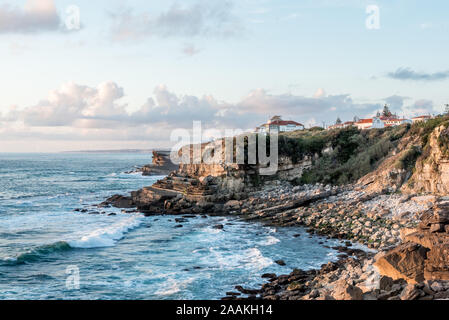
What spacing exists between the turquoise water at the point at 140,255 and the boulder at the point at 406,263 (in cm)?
655

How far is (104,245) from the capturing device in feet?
84.1

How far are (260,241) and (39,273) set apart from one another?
13.9 metres

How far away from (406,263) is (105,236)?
21.6 metres

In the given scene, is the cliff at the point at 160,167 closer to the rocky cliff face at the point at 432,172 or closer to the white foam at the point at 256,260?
the rocky cliff face at the point at 432,172

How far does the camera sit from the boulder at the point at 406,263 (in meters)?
12.1

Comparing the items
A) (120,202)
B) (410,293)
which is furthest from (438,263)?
(120,202)

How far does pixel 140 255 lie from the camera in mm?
22969

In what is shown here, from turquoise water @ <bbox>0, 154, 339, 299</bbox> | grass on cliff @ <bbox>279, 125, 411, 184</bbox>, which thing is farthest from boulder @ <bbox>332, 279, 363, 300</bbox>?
grass on cliff @ <bbox>279, 125, 411, 184</bbox>

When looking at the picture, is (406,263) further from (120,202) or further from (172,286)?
(120,202)

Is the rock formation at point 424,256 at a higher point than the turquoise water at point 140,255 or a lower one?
higher

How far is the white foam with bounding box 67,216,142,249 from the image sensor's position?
25.6 metres

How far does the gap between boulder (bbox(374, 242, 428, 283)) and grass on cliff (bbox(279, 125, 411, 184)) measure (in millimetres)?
28480

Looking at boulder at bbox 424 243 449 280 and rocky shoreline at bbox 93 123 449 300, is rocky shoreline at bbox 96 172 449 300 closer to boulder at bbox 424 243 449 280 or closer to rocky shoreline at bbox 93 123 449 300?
rocky shoreline at bbox 93 123 449 300

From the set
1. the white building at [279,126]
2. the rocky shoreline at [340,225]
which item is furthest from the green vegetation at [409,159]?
the white building at [279,126]
